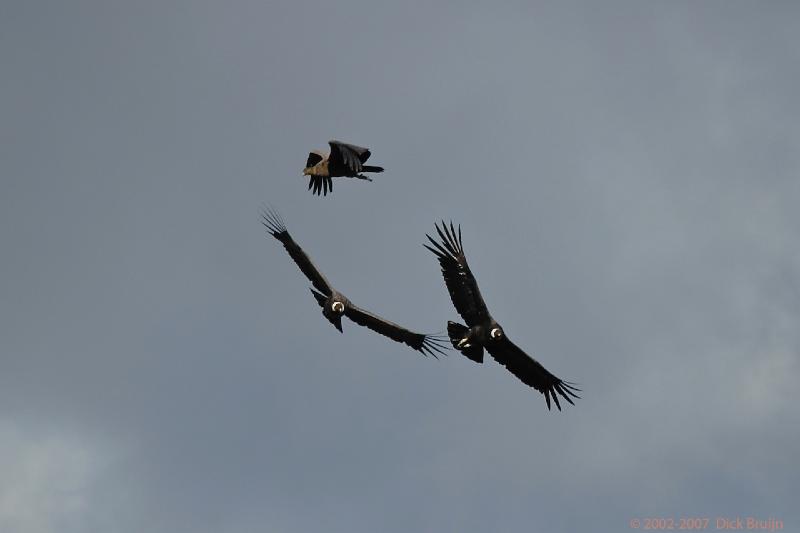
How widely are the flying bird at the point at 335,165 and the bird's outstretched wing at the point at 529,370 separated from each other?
21.8ft

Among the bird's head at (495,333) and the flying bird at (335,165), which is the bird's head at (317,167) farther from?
the bird's head at (495,333)

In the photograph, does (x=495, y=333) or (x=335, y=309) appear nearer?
(x=495, y=333)

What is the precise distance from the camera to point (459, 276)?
164ft

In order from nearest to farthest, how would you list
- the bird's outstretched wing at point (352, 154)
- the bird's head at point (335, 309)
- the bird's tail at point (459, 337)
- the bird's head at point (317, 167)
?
the bird's outstretched wing at point (352, 154) < the bird's head at point (317, 167) < the bird's tail at point (459, 337) < the bird's head at point (335, 309)

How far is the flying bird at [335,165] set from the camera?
47.2 metres

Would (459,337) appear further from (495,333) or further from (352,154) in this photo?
(352,154)

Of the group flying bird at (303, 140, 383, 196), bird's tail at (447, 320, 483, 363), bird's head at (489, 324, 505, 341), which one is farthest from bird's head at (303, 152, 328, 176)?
bird's head at (489, 324, 505, 341)

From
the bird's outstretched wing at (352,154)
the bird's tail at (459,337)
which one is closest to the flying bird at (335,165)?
the bird's outstretched wing at (352,154)

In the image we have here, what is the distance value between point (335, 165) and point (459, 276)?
4.74 metres

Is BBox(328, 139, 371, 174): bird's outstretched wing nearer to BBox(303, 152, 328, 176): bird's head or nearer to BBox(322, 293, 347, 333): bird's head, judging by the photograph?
BBox(303, 152, 328, 176): bird's head

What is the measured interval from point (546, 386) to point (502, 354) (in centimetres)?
174

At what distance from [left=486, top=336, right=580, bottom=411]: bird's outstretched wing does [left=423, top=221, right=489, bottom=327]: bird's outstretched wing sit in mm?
1421

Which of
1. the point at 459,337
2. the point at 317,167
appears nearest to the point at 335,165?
the point at 317,167

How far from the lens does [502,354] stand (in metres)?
51.4
